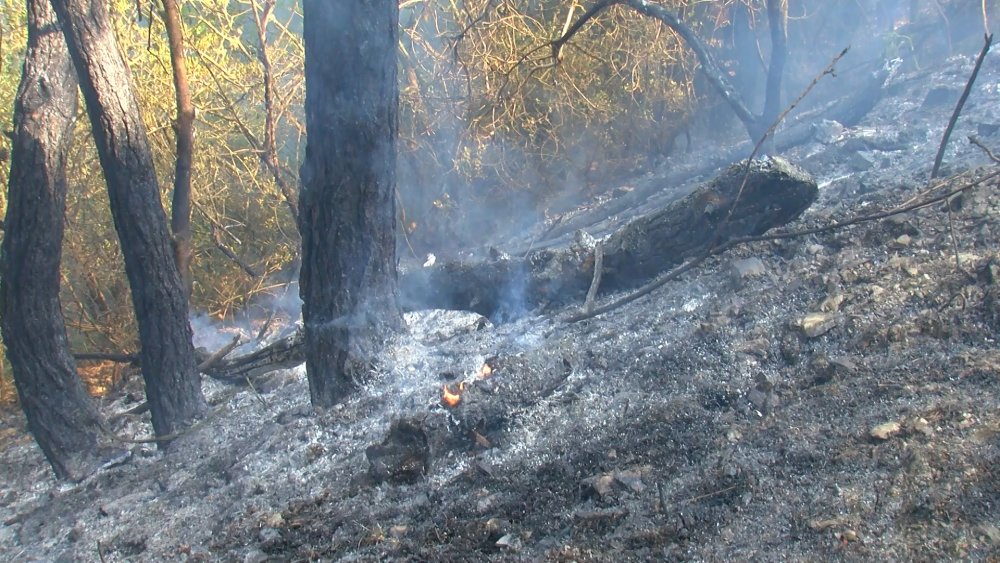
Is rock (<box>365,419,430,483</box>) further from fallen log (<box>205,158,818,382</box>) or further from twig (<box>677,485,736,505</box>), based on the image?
fallen log (<box>205,158,818,382</box>)

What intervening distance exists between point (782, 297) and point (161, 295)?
10.7 feet

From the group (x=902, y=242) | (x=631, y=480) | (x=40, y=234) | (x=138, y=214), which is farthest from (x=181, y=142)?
(x=902, y=242)

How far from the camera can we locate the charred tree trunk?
159 inches

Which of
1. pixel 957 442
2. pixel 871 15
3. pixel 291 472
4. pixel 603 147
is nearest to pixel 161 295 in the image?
pixel 291 472

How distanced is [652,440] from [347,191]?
6.23 ft

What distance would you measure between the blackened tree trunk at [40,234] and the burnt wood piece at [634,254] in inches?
82.9

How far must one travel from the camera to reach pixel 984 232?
12.2 feet

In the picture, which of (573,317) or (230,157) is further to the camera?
(230,157)

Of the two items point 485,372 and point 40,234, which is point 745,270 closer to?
point 485,372

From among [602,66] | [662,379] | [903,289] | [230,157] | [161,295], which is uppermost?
[602,66]

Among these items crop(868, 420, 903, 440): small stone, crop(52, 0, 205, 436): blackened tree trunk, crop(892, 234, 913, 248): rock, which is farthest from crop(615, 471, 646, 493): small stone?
crop(52, 0, 205, 436): blackened tree trunk

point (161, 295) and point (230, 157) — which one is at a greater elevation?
point (230, 157)

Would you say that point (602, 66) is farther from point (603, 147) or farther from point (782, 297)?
point (782, 297)

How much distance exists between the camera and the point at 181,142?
4086 millimetres
